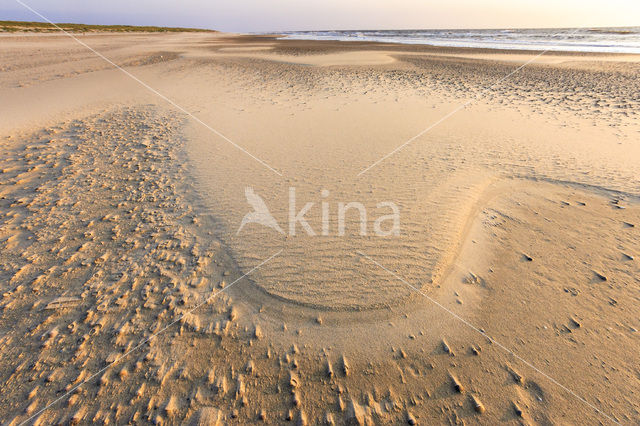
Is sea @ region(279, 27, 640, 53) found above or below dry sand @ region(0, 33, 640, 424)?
above

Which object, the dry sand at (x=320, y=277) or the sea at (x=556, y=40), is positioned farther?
the sea at (x=556, y=40)

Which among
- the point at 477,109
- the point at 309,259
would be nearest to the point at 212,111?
the point at 309,259

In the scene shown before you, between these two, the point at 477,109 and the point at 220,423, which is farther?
the point at 477,109

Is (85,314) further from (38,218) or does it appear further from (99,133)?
(99,133)

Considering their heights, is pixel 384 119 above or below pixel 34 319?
above

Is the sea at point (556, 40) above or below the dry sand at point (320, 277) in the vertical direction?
above

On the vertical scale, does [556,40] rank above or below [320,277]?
above

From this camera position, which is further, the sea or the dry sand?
the sea

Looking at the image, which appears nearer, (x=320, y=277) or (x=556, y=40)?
(x=320, y=277)
